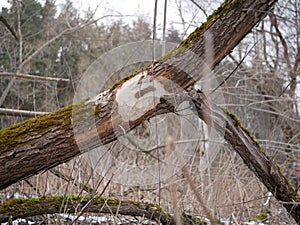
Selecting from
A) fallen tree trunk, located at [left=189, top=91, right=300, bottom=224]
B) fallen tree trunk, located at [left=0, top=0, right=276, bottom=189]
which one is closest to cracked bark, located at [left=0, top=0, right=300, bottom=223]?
fallen tree trunk, located at [left=0, top=0, right=276, bottom=189]

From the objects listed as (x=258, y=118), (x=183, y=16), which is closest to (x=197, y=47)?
(x=183, y=16)

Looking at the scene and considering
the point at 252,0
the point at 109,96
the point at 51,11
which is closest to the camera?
the point at 252,0

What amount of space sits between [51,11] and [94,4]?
44.5 inches

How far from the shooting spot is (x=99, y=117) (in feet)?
5.33

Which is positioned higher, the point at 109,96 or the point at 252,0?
the point at 252,0

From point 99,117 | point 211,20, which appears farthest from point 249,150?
point 99,117

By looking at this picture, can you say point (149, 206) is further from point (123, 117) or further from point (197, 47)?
point (197, 47)

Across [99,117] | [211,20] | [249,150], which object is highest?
[211,20]

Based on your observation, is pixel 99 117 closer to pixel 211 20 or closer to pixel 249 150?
pixel 211 20

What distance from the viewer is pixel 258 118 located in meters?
6.99

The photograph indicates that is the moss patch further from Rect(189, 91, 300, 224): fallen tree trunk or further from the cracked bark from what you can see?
Rect(189, 91, 300, 224): fallen tree trunk

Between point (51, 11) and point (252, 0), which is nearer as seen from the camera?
point (252, 0)

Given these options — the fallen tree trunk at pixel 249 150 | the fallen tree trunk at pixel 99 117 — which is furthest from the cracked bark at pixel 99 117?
the fallen tree trunk at pixel 249 150

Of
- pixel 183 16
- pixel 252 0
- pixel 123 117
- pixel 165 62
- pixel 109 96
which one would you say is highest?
pixel 183 16
